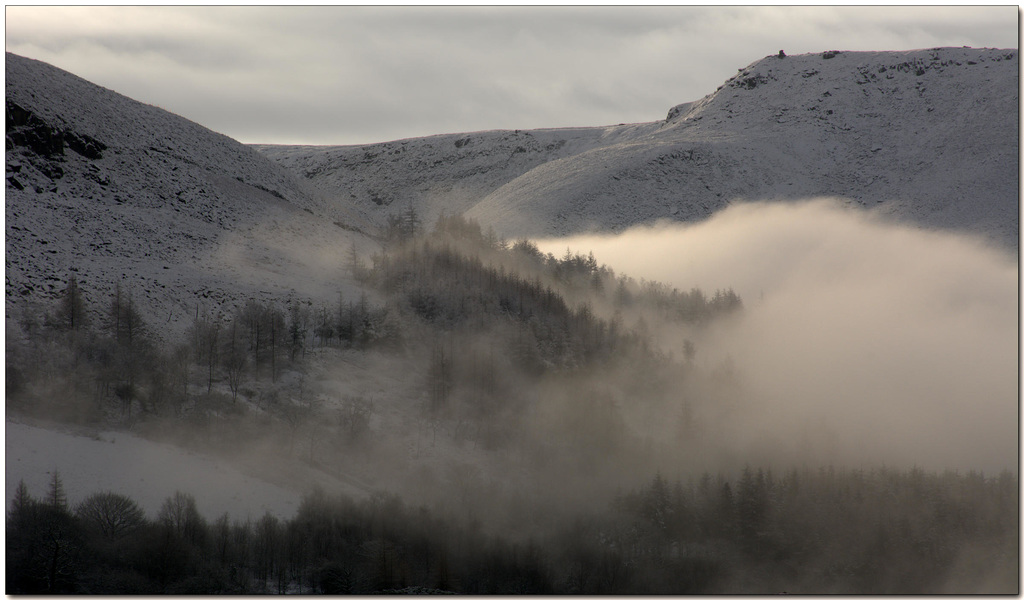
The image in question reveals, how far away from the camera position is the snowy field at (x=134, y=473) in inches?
3059

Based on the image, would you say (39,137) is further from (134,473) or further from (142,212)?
(134,473)

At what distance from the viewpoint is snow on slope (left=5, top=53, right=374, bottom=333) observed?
119 meters

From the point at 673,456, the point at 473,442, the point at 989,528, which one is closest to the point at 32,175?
the point at 473,442

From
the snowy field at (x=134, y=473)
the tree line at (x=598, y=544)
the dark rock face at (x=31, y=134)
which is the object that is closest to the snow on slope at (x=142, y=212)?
the dark rock face at (x=31, y=134)

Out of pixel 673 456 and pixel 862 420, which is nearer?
pixel 673 456

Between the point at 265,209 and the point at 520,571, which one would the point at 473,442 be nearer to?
the point at 520,571

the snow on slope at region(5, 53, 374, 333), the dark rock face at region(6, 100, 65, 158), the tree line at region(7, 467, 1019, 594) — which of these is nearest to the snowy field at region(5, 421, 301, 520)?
the tree line at region(7, 467, 1019, 594)

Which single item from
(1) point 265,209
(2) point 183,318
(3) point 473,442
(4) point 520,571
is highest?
(1) point 265,209

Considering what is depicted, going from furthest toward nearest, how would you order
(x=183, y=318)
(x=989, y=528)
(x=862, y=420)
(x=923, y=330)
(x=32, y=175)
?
1. (x=923, y=330)
2. (x=862, y=420)
3. (x=32, y=175)
4. (x=183, y=318)
5. (x=989, y=528)

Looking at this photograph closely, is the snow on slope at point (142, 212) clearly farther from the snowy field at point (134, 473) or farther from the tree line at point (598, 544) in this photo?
the tree line at point (598, 544)

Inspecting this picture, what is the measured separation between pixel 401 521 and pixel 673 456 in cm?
4425

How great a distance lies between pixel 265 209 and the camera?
162 m

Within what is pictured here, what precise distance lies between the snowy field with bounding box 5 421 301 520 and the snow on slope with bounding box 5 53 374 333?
27.4m

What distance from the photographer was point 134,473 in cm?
8288
